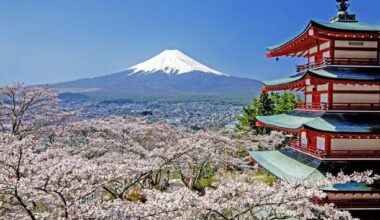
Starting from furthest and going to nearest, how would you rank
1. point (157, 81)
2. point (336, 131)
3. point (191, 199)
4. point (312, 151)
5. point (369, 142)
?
point (157, 81) → point (312, 151) → point (369, 142) → point (336, 131) → point (191, 199)

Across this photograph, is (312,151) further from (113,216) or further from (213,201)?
(113,216)

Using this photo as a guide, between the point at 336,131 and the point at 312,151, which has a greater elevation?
the point at 336,131

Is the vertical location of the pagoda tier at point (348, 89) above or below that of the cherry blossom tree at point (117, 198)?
above

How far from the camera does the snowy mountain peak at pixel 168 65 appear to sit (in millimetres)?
141000

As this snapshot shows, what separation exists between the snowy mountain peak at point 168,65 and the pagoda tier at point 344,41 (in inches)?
5014

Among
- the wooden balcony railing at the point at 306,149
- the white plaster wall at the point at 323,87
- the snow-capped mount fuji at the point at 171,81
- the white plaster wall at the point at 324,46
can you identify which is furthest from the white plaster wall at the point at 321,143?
the snow-capped mount fuji at the point at 171,81

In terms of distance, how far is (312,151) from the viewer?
11.1 m

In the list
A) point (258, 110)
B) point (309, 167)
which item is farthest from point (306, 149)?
point (258, 110)

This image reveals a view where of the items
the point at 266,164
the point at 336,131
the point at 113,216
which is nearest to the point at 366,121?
the point at 336,131

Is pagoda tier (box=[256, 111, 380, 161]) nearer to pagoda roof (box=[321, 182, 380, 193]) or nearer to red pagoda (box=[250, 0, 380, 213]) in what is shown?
Answer: red pagoda (box=[250, 0, 380, 213])

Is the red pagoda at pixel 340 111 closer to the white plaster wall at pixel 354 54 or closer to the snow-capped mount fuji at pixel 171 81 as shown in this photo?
the white plaster wall at pixel 354 54

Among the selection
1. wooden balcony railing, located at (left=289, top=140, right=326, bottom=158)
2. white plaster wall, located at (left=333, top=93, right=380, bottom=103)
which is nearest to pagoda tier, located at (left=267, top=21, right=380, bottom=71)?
white plaster wall, located at (left=333, top=93, right=380, bottom=103)

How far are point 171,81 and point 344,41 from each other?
13073 cm

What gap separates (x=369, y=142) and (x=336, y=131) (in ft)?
4.81
